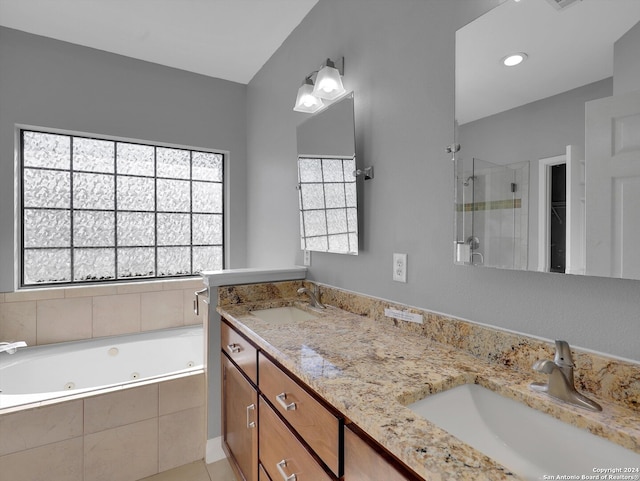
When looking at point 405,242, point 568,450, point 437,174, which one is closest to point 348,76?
point 437,174

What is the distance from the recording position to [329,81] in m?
1.73

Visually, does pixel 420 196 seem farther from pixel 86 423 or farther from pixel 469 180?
pixel 86 423

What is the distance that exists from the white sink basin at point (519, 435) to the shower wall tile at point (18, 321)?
2.84 metres

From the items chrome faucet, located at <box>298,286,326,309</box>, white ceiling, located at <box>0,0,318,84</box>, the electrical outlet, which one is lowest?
chrome faucet, located at <box>298,286,326,309</box>

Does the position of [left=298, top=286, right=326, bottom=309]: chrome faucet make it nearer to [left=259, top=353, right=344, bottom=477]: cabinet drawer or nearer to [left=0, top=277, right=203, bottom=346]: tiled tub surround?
[left=259, top=353, right=344, bottom=477]: cabinet drawer

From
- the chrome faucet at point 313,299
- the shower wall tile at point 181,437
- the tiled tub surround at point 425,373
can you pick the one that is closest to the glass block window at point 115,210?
the shower wall tile at point 181,437

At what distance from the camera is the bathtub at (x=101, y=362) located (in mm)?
2129

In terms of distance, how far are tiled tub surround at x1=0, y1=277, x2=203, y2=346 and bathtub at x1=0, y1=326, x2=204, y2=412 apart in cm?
8

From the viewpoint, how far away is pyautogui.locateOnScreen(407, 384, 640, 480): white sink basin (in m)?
0.69

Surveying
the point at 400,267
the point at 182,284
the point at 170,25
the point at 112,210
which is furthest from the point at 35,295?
the point at 400,267

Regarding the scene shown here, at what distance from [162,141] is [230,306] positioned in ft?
6.02

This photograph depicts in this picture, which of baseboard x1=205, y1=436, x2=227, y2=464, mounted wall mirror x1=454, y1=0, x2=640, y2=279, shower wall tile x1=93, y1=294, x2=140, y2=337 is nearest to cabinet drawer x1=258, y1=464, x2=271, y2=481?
baseboard x1=205, y1=436, x2=227, y2=464

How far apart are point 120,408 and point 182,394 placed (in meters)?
0.31

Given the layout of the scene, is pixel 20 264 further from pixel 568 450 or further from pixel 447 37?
pixel 568 450
